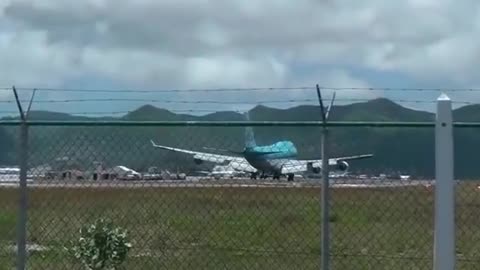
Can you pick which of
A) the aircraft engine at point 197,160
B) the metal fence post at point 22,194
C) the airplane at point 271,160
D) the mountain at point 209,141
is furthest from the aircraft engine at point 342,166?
the metal fence post at point 22,194

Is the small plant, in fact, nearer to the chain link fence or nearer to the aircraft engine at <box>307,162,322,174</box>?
the chain link fence

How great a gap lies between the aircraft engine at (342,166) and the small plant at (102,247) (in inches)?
98.2

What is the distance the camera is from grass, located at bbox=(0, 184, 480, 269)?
12453 millimetres

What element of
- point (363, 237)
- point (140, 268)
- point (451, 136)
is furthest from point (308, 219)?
point (451, 136)

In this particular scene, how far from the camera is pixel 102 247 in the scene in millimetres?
9898

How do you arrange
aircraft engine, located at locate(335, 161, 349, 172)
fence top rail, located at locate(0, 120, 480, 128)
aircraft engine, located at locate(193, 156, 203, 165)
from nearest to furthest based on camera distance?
fence top rail, located at locate(0, 120, 480, 128) < aircraft engine, located at locate(193, 156, 203, 165) < aircraft engine, located at locate(335, 161, 349, 172)

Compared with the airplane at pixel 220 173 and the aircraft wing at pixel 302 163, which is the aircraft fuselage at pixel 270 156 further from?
the airplane at pixel 220 173

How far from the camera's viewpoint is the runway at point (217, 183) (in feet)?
34.0

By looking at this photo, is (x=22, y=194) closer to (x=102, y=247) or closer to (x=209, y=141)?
(x=102, y=247)

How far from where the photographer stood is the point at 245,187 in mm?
11102

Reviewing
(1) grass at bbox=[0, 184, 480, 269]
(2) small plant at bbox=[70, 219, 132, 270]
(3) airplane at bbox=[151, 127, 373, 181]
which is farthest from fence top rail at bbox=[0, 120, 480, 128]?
(1) grass at bbox=[0, 184, 480, 269]

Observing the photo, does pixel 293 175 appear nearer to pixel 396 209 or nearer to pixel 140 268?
pixel 140 268

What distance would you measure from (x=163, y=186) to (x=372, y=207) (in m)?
5.15

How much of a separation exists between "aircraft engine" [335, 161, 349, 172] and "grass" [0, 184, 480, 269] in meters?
0.27
